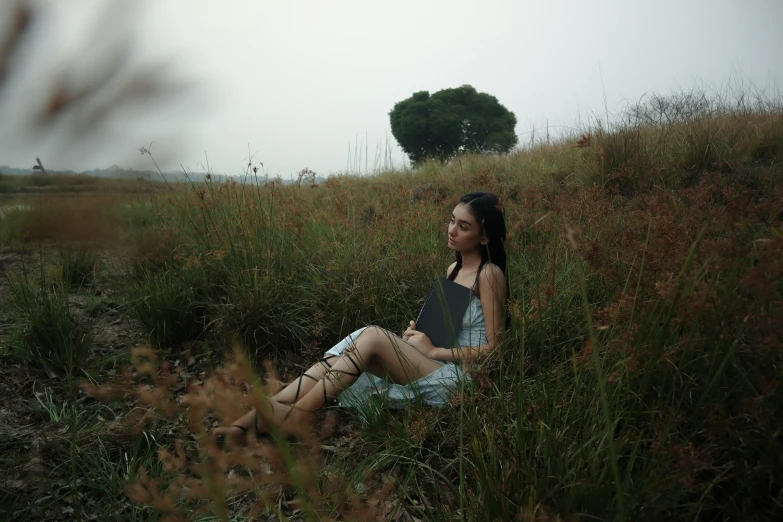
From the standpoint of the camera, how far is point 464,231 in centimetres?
277

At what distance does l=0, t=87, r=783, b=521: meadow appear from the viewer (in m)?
0.75

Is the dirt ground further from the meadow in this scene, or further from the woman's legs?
the woman's legs

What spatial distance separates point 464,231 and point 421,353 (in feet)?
2.38

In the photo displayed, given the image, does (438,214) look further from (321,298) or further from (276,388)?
(276,388)

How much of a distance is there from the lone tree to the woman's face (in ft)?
61.5

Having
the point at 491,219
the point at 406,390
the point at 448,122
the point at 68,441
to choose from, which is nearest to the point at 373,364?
the point at 406,390

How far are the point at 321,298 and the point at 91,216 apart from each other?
287 cm

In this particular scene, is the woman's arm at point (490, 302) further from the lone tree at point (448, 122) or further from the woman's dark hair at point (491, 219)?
the lone tree at point (448, 122)

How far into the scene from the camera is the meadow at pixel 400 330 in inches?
29.7

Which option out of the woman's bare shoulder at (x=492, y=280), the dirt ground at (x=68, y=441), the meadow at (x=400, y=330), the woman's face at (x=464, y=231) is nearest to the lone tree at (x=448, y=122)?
the meadow at (x=400, y=330)

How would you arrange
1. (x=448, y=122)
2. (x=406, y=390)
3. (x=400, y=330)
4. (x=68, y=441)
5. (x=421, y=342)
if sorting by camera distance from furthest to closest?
1. (x=448, y=122)
2. (x=400, y=330)
3. (x=421, y=342)
4. (x=406, y=390)
5. (x=68, y=441)

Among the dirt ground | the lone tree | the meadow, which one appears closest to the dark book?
the meadow

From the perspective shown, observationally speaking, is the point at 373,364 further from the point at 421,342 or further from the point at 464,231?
the point at 464,231

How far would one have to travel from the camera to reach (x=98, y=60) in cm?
33
